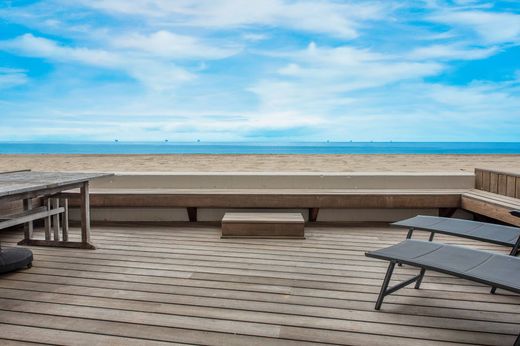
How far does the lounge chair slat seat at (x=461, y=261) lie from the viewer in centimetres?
176

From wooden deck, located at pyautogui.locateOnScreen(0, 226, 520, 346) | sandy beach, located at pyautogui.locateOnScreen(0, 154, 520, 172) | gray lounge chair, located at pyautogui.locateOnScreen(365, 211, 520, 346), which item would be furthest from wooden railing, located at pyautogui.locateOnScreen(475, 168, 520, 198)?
sandy beach, located at pyautogui.locateOnScreen(0, 154, 520, 172)

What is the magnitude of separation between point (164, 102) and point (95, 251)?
56741mm

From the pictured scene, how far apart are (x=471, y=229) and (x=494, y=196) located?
1882 mm

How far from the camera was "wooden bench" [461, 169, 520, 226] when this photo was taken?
370cm

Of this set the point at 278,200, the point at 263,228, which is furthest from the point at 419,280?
the point at 278,200

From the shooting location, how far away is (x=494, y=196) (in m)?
4.28

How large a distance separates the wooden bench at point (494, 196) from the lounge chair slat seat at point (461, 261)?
1.73 metres

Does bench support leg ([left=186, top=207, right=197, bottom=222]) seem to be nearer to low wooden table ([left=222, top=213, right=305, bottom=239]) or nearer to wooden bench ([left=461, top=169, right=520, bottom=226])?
low wooden table ([left=222, top=213, right=305, bottom=239])

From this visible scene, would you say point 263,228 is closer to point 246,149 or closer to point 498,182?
point 498,182

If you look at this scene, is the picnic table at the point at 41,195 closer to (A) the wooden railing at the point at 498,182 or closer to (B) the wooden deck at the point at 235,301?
(B) the wooden deck at the point at 235,301

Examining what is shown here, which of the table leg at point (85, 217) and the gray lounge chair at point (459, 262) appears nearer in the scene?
the gray lounge chair at point (459, 262)

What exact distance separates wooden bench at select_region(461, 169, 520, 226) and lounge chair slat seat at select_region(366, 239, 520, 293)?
5.68 ft

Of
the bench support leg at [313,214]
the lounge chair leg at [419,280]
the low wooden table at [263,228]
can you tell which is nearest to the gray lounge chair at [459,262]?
the lounge chair leg at [419,280]

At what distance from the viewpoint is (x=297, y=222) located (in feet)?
12.6
